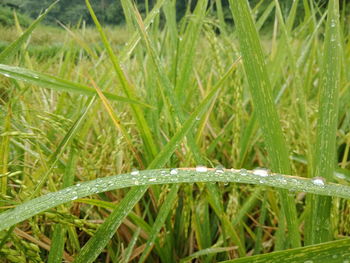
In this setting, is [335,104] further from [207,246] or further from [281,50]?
[281,50]

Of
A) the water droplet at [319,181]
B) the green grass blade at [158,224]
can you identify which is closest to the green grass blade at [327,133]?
the water droplet at [319,181]

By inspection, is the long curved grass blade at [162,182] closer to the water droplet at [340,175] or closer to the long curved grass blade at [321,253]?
the long curved grass blade at [321,253]

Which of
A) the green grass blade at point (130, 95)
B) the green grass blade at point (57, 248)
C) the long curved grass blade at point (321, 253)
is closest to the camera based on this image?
the long curved grass blade at point (321, 253)

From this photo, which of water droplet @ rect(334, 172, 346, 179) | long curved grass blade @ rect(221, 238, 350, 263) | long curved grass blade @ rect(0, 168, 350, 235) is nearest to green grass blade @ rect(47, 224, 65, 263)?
long curved grass blade @ rect(0, 168, 350, 235)

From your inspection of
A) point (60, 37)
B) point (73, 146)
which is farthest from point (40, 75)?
point (60, 37)

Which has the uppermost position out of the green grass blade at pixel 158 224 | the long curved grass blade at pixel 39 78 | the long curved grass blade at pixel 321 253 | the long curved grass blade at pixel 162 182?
the long curved grass blade at pixel 39 78

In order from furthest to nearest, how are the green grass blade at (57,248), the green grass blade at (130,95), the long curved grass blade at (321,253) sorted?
the green grass blade at (130,95)
the green grass blade at (57,248)
the long curved grass blade at (321,253)

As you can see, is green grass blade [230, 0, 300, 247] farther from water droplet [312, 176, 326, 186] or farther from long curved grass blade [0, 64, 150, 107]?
long curved grass blade [0, 64, 150, 107]

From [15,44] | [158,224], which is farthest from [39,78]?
[158,224]
